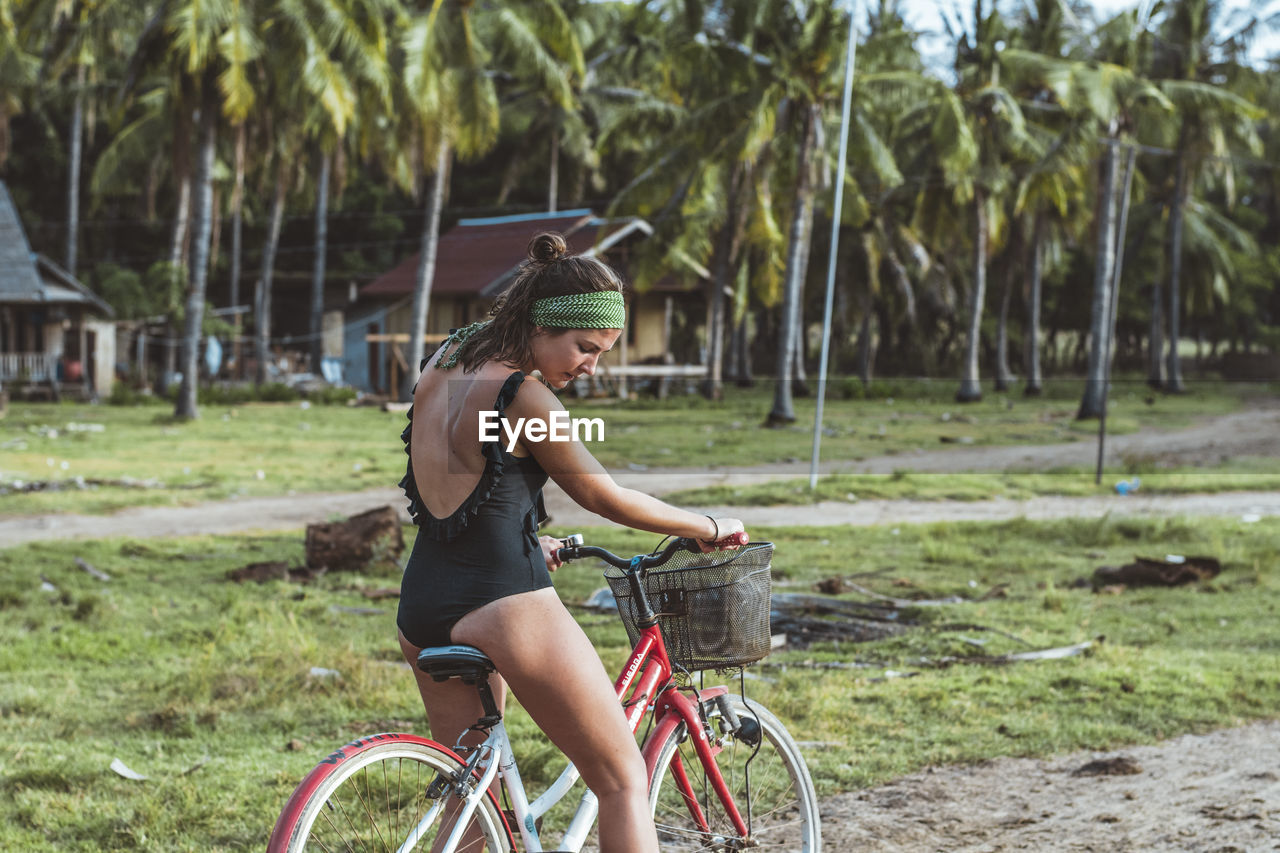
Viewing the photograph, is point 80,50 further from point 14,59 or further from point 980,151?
point 980,151

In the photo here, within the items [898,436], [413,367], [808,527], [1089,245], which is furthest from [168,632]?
[1089,245]

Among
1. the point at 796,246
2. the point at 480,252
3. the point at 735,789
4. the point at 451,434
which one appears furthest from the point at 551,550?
the point at 480,252

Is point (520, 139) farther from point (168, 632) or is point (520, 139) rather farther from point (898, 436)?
point (168, 632)

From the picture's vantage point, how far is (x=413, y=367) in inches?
1185

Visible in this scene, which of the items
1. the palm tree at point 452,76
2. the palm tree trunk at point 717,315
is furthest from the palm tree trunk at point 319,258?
the palm tree trunk at point 717,315

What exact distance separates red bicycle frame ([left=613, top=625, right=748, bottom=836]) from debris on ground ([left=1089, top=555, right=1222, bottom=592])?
6.80 metres

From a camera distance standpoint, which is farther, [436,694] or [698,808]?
[698,808]

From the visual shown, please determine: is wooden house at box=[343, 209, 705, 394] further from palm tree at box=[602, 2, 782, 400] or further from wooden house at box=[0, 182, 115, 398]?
wooden house at box=[0, 182, 115, 398]

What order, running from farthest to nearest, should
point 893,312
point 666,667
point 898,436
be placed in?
point 893,312 < point 898,436 < point 666,667

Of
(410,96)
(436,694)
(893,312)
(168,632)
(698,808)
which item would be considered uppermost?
(410,96)

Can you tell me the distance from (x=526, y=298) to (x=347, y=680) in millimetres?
3930

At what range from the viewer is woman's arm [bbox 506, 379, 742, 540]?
103 inches

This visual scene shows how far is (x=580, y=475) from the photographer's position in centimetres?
267

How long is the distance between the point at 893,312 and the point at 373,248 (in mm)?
19089
